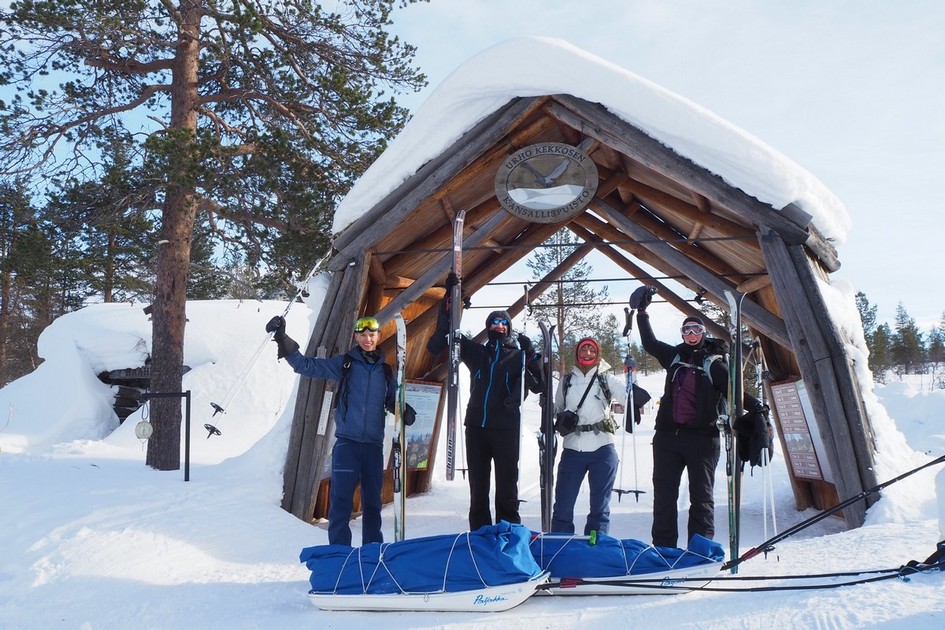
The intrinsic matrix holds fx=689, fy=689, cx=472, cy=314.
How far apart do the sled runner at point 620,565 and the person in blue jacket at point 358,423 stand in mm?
1531

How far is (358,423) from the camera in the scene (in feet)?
17.5

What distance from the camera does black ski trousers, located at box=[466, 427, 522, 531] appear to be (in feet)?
18.2

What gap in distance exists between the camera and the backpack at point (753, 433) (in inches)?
191

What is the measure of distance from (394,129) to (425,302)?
10.1 feet

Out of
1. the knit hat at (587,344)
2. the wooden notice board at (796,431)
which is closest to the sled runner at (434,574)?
the knit hat at (587,344)

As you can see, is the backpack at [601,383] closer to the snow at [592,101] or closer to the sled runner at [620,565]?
the sled runner at [620,565]

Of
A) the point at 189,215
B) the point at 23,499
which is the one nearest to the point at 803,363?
the point at 23,499

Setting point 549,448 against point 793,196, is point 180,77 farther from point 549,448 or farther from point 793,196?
point 793,196

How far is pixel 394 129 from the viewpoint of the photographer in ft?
35.2

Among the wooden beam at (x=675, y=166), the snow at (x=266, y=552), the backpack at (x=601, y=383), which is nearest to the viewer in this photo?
the snow at (x=266, y=552)

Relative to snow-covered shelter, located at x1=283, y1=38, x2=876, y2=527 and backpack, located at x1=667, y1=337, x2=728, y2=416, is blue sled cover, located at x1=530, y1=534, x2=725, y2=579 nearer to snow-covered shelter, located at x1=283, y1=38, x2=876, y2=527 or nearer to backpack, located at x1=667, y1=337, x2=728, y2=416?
backpack, located at x1=667, y1=337, x2=728, y2=416

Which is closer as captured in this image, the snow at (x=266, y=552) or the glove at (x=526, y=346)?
the snow at (x=266, y=552)

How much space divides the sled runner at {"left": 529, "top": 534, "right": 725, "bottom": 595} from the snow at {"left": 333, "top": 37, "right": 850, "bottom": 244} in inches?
135

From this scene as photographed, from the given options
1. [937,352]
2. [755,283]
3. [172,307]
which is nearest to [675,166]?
[755,283]
